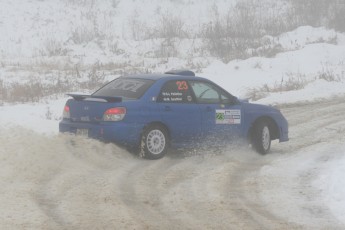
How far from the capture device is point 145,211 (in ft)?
22.2

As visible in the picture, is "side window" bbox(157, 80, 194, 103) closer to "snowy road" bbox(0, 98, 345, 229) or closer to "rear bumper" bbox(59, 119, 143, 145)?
"rear bumper" bbox(59, 119, 143, 145)

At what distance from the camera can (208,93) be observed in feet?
36.2

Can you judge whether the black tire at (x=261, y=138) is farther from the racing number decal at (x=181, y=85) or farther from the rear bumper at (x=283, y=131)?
the racing number decal at (x=181, y=85)

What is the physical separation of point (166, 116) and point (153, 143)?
0.52 metres

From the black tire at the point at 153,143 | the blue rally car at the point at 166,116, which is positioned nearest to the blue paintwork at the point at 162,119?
the blue rally car at the point at 166,116

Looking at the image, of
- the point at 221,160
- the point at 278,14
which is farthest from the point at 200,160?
the point at 278,14

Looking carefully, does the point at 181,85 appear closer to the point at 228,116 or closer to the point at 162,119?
the point at 162,119

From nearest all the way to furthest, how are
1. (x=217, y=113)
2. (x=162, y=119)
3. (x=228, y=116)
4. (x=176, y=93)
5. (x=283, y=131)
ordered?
(x=162, y=119)
(x=176, y=93)
(x=217, y=113)
(x=228, y=116)
(x=283, y=131)

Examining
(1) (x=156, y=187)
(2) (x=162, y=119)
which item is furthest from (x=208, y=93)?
(1) (x=156, y=187)

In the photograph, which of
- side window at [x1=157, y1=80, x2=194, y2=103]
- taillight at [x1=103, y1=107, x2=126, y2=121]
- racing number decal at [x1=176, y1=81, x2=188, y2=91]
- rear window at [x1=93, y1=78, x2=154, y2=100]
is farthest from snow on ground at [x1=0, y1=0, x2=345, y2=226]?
racing number decal at [x1=176, y1=81, x2=188, y2=91]

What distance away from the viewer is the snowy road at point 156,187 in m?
6.42

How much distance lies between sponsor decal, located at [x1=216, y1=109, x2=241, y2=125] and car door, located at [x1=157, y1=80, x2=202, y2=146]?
422mm

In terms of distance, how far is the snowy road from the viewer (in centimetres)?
642

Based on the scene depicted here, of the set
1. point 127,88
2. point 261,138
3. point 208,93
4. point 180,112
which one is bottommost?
point 261,138
